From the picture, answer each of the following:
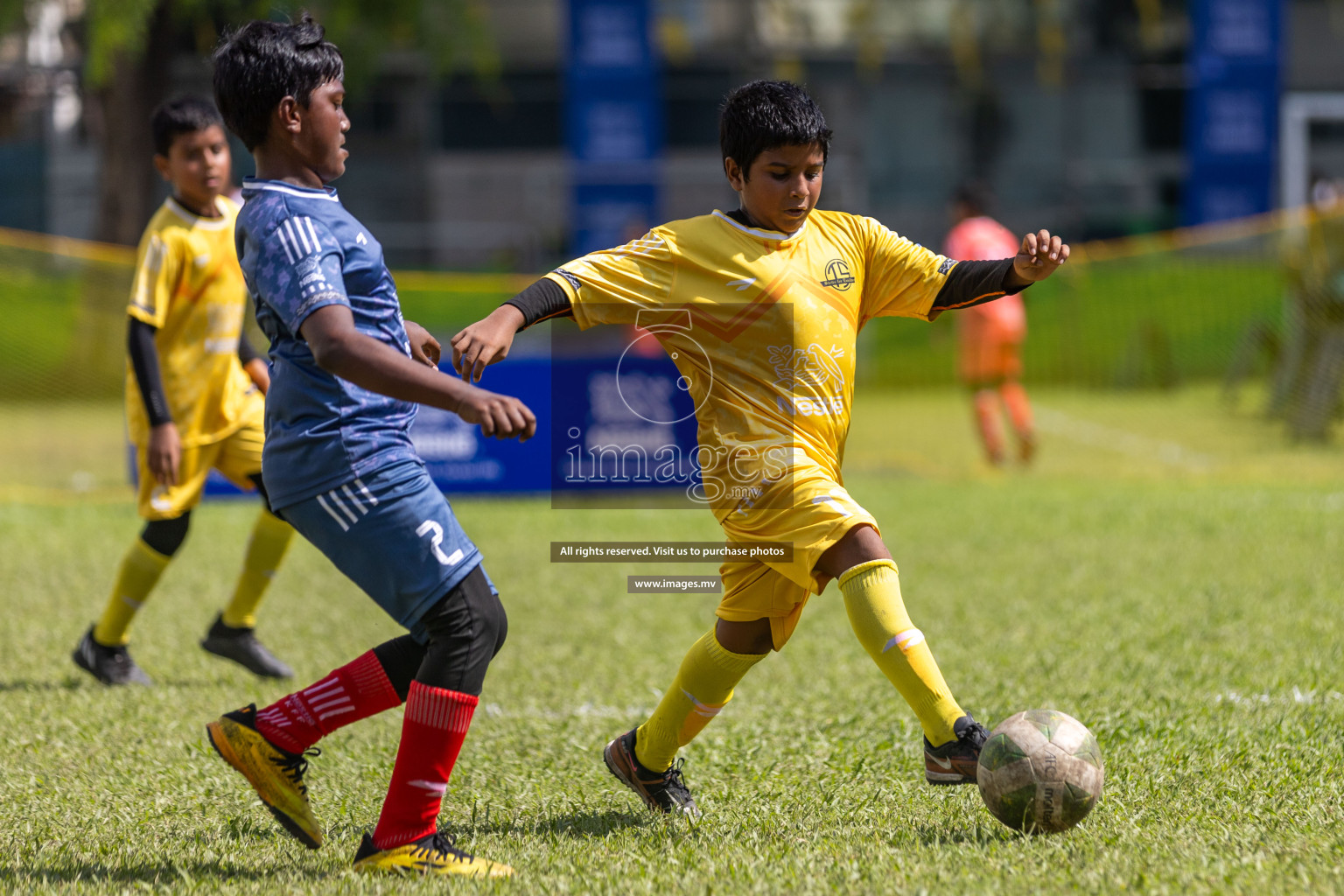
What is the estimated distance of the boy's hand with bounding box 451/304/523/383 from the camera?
10.5 feet

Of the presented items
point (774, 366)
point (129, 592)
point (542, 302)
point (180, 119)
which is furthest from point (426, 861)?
point (180, 119)

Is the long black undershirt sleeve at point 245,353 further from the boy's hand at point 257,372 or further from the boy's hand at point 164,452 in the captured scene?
the boy's hand at point 164,452

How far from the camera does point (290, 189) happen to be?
3260mm

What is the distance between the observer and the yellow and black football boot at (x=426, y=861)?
324cm

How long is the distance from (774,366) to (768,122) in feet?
2.00

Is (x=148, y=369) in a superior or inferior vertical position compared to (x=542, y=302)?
inferior

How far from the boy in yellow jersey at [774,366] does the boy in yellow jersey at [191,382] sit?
2264 mm

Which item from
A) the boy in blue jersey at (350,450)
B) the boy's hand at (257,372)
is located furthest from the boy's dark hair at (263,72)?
the boy's hand at (257,372)

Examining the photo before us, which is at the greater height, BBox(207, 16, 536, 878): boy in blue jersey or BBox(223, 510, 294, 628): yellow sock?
BBox(207, 16, 536, 878): boy in blue jersey

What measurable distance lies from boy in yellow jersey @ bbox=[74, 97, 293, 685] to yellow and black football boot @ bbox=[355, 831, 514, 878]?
2433 millimetres

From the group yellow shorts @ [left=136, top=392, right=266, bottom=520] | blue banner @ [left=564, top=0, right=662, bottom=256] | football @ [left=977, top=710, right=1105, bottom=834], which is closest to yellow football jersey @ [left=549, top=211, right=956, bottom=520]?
football @ [left=977, top=710, right=1105, bottom=834]

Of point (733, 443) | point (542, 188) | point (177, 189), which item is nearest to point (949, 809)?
point (733, 443)

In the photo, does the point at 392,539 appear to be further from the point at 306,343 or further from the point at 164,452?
the point at 164,452

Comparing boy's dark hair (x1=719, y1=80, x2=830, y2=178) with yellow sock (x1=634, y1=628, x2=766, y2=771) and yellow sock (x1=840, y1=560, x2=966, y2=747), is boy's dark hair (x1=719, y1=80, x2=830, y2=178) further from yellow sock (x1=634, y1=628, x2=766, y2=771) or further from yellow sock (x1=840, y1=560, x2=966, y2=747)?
yellow sock (x1=634, y1=628, x2=766, y2=771)
